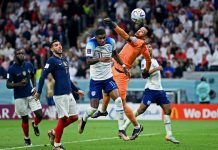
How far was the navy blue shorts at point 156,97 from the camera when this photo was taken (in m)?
21.9

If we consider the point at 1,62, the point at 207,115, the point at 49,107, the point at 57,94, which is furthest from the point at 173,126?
the point at 1,62

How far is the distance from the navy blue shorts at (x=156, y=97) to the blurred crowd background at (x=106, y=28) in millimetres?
13783

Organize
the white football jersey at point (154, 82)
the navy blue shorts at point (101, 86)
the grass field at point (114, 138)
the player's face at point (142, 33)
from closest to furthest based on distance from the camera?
the grass field at point (114, 138) < the navy blue shorts at point (101, 86) < the player's face at point (142, 33) < the white football jersey at point (154, 82)

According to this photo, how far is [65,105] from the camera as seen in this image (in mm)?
19172

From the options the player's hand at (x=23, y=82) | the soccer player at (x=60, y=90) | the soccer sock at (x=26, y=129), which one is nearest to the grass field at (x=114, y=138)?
the soccer sock at (x=26, y=129)

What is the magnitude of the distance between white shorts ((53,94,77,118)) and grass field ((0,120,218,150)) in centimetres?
111

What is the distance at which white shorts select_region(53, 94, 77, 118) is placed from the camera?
19.1m

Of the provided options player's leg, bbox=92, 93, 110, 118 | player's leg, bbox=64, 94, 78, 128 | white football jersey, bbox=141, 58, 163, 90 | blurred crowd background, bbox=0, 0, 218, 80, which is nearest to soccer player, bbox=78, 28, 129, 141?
player's leg, bbox=92, 93, 110, 118

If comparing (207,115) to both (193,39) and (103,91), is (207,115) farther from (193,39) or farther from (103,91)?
(103,91)

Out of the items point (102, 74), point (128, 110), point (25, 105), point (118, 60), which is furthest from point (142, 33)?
point (25, 105)

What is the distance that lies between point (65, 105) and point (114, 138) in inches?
170

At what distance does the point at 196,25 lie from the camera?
127 feet

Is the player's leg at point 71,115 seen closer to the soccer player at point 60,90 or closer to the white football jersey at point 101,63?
the soccer player at point 60,90

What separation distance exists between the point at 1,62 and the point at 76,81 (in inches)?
238
